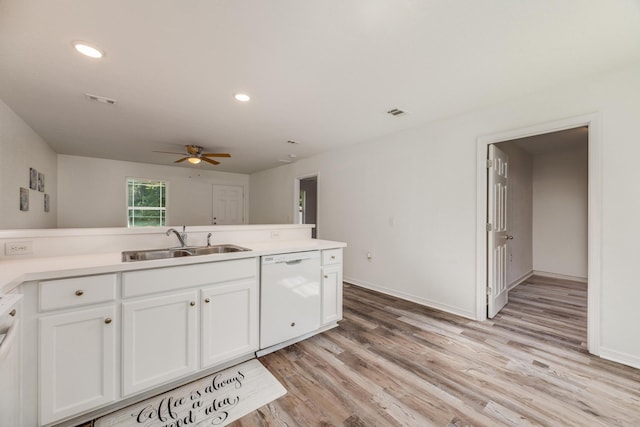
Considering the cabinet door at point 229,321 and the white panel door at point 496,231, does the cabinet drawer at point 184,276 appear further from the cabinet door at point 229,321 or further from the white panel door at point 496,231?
the white panel door at point 496,231

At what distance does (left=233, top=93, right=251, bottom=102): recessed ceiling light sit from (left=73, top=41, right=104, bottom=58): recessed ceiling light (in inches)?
40.2

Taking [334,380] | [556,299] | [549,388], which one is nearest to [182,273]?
[334,380]

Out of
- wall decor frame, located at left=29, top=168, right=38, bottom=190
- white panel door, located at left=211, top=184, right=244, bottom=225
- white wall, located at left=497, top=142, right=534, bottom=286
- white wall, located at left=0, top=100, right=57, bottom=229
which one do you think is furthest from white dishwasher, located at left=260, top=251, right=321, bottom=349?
white panel door, located at left=211, top=184, right=244, bottom=225

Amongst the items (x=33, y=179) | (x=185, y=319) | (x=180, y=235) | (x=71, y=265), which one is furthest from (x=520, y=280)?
(x=33, y=179)

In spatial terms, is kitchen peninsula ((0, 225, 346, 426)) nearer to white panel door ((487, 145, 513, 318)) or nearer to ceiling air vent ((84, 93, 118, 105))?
ceiling air vent ((84, 93, 118, 105))

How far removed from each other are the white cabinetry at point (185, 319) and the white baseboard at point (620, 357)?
2.90 m

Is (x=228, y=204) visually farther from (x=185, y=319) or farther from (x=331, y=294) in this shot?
(x=185, y=319)

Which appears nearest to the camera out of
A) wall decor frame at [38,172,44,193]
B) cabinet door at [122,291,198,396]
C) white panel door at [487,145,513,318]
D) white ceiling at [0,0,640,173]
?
white ceiling at [0,0,640,173]

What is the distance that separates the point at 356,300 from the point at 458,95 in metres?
2.72

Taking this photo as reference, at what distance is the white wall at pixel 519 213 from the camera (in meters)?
4.10

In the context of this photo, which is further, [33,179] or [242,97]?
[33,179]

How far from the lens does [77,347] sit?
1.47 metres

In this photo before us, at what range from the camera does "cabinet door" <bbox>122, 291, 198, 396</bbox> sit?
1609 millimetres

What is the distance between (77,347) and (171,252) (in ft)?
2.79
